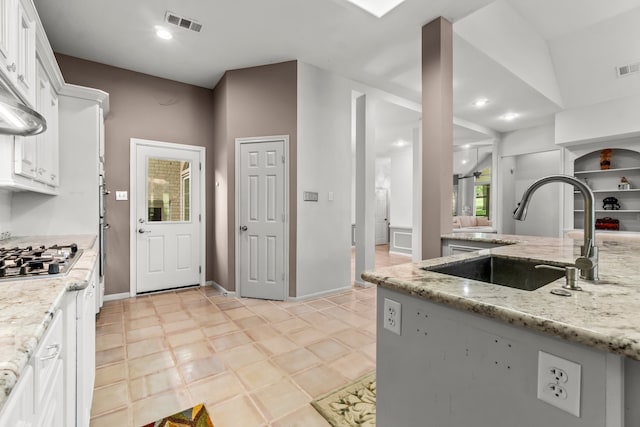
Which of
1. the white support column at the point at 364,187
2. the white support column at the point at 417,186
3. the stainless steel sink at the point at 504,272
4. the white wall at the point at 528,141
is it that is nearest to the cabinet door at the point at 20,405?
the stainless steel sink at the point at 504,272

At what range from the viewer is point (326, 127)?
3.99 meters

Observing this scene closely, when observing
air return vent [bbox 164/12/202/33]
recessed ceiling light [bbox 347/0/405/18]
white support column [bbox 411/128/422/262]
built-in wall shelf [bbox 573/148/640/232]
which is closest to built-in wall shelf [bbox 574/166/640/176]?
built-in wall shelf [bbox 573/148/640/232]

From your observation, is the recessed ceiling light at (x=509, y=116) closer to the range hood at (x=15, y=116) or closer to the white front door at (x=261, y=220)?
the white front door at (x=261, y=220)

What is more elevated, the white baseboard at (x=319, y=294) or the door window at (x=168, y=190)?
the door window at (x=168, y=190)

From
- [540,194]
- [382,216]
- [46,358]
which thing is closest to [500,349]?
[46,358]

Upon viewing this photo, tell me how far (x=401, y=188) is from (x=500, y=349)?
284 inches

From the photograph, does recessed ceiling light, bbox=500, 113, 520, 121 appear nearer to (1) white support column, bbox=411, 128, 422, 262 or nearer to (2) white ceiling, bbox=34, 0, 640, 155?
(2) white ceiling, bbox=34, 0, 640, 155

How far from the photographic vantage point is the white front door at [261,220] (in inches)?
150

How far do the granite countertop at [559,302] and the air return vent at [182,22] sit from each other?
10.0 feet

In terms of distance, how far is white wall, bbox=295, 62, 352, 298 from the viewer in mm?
3803

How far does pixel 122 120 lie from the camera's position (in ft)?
12.5

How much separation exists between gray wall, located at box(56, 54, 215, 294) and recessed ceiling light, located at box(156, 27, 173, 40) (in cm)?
103

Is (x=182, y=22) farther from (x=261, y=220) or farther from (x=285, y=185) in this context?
(x=261, y=220)

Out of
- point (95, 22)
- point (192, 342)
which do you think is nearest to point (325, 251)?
point (192, 342)
